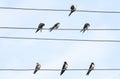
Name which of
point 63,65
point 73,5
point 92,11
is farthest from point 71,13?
point 92,11

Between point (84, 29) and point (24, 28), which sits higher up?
point (84, 29)

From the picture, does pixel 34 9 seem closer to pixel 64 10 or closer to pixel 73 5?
pixel 64 10

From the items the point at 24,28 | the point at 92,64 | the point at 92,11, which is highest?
the point at 92,64

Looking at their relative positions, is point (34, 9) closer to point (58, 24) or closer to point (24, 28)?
point (24, 28)

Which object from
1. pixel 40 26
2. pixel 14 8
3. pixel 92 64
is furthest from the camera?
pixel 92 64

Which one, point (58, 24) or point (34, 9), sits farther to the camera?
point (58, 24)

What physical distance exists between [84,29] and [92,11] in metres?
7.92

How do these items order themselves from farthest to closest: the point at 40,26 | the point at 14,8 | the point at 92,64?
the point at 92,64 → the point at 40,26 → the point at 14,8

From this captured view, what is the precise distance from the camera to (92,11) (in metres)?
33.2

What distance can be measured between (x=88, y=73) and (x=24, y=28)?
1043 centimetres

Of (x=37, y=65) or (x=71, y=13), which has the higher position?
(x=71, y=13)

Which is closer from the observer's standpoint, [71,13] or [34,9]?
[34,9]

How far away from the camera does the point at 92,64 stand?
42.0 meters

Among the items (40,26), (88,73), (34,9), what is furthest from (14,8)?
(88,73)
